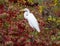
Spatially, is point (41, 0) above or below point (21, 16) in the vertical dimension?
above

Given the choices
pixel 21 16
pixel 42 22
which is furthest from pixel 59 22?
pixel 21 16

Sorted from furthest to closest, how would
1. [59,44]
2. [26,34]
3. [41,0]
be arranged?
[41,0] → [26,34] → [59,44]

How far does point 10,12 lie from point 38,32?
98.3 inches

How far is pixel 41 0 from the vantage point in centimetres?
1230

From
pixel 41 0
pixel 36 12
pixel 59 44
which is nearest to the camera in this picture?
pixel 59 44

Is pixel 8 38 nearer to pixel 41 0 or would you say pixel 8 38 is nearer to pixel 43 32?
pixel 43 32

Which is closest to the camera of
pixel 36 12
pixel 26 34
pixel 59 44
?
pixel 59 44

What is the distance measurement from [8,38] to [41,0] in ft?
7.32

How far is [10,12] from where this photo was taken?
13.6 metres

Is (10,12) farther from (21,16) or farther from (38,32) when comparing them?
(38,32)

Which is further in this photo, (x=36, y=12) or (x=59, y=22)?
(x=36, y=12)

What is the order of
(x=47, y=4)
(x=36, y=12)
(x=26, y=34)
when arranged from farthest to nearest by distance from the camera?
1. (x=36, y=12)
2. (x=47, y=4)
3. (x=26, y=34)

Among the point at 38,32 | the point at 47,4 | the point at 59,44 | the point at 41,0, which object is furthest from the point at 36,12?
the point at 59,44

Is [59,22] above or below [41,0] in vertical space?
below
